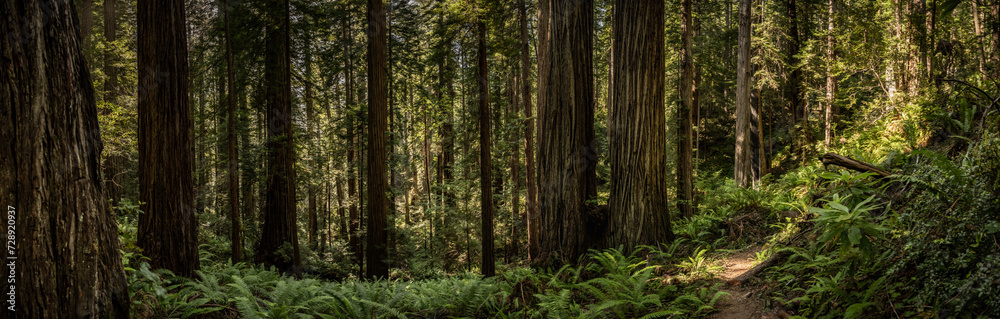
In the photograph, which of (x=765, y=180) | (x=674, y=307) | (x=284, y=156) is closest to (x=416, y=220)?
(x=284, y=156)

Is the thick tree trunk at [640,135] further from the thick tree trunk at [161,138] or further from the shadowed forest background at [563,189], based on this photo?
the thick tree trunk at [161,138]

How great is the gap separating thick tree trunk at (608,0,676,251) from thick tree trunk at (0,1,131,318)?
18.2 ft

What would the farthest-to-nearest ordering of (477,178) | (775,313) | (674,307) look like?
(477,178) → (674,307) → (775,313)

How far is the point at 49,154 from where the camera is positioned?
8.32ft

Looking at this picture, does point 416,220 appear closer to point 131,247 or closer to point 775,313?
point 131,247

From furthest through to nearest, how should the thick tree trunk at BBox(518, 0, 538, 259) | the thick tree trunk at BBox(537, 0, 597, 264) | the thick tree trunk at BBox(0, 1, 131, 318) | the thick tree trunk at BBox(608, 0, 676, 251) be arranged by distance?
1. the thick tree trunk at BBox(518, 0, 538, 259)
2. the thick tree trunk at BBox(537, 0, 597, 264)
3. the thick tree trunk at BBox(608, 0, 676, 251)
4. the thick tree trunk at BBox(0, 1, 131, 318)

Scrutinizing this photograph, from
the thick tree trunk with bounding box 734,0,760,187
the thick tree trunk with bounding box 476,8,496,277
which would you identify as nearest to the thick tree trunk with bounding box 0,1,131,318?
the thick tree trunk with bounding box 476,8,496,277

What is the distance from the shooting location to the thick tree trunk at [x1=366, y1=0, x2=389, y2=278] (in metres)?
9.75

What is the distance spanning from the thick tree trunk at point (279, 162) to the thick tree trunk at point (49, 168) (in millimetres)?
9433

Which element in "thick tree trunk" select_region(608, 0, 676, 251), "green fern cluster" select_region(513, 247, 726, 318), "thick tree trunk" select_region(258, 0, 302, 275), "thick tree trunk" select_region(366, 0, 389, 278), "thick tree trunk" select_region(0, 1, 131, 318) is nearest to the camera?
"thick tree trunk" select_region(0, 1, 131, 318)

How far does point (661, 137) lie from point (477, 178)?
1315 centimetres

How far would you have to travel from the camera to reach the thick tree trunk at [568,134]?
614 cm

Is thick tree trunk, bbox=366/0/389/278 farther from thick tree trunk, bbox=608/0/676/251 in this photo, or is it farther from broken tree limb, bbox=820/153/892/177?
broken tree limb, bbox=820/153/892/177

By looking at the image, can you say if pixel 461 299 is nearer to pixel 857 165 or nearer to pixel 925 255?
pixel 925 255
